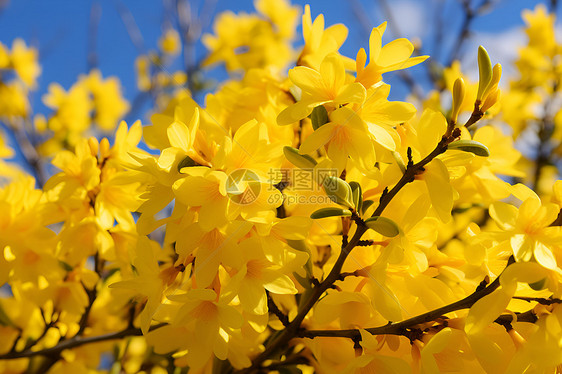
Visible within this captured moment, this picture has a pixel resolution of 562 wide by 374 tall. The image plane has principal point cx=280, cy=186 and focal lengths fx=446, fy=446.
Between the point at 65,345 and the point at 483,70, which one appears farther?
the point at 65,345

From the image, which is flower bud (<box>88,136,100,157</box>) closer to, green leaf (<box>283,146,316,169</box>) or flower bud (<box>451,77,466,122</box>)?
green leaf (<box>283,146,316,169</box>)

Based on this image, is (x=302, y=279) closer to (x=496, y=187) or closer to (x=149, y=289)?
(x=149, y=289)

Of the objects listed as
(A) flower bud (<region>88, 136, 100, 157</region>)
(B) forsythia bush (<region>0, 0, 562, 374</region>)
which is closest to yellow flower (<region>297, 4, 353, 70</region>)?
(B) forsythia bush (<region>0, 0, 562, 374</region>)

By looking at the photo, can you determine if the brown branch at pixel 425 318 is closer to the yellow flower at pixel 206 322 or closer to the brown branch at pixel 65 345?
the yellow flower at pixel 206 322

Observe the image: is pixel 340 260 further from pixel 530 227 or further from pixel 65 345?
pixel 65 345

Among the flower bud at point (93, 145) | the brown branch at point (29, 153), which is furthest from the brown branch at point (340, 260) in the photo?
the brown branch at point (29, 153)

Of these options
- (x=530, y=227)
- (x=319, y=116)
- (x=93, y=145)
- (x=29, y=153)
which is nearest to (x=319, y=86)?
(x=319, y=116)
